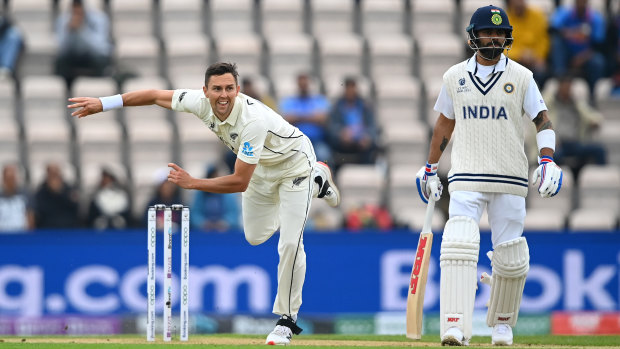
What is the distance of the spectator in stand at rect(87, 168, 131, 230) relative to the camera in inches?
404

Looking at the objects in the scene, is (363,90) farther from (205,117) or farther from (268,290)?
(205,117)

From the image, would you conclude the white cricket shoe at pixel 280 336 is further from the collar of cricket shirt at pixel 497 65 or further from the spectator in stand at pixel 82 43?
the spectator in stand at pixel 82 43

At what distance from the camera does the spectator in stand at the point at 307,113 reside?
35.8ft

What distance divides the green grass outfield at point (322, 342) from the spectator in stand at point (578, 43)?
4930 millimetres

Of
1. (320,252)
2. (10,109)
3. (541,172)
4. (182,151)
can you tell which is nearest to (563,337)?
(541,172)

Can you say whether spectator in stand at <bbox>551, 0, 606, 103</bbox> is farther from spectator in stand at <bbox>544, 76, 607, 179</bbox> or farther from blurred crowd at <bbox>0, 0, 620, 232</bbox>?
spectator in stand at <bbox>544, 76, 607, 179</bbox>

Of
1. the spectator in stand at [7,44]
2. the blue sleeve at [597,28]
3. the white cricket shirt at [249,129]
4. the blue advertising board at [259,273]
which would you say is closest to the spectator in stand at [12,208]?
the blue advertising board at [259,273]

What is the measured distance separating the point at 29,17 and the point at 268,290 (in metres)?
4.72

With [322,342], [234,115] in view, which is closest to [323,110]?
[322,342]

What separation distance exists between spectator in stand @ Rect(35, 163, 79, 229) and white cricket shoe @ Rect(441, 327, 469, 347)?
500 cm

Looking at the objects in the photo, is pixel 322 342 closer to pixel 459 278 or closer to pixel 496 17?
pixel 459 278

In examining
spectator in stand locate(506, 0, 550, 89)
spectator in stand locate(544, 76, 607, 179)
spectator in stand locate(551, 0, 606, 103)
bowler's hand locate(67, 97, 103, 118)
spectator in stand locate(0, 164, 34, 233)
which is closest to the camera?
bowler's hand locate(67, 97, 103, 118)

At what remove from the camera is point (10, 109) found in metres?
11.5

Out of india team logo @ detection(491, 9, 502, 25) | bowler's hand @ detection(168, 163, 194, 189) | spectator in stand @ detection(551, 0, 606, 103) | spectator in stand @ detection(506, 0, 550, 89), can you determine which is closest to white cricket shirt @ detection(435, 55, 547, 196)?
india team logo @ detection(491, 9, 502, 25)
